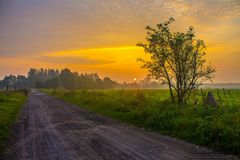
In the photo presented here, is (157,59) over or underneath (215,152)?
over

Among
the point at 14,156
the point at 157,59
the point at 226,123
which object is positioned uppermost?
the point at 157,59

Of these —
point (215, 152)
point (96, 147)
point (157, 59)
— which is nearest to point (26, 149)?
point (96, 147)

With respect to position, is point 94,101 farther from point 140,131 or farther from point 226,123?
point 226,123

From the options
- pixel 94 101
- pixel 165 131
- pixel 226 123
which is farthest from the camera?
pixel 94 101

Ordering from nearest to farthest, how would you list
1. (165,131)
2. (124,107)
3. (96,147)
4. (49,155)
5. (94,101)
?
(49,155), (96,147), (165,131), (124,107), (94,101)

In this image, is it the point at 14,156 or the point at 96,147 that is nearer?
the point at 14,156

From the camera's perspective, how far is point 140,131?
1689 cm

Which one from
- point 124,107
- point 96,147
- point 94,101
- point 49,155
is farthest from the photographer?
point 94,101

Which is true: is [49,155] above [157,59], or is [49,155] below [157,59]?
below

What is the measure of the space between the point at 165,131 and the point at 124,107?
35.6 ft

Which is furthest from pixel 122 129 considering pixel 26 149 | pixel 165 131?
pixel 26 149

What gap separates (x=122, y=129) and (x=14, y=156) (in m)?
7.38

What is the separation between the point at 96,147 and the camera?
1239 centimetres

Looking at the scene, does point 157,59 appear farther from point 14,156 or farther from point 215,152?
point 14,156
